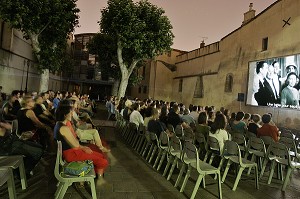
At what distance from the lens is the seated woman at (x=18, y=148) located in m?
4.21

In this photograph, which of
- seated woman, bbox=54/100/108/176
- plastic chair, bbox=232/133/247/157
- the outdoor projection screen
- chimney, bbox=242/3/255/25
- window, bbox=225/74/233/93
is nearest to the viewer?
seated woman, bbox=54/100/108/176

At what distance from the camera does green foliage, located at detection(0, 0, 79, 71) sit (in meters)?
12.9

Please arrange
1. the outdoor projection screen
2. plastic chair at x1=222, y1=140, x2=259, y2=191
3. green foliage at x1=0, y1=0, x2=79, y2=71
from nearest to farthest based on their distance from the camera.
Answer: plastic chair at x1=222, y1=140, x2=259, y2=191
the outdoor projection screen
green foliage at x1=0, y1=0, x2=79, y2=71

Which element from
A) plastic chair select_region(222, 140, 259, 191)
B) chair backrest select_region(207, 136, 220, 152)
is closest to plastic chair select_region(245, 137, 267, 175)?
plastic chair select_region(222, 140, 259, 191)

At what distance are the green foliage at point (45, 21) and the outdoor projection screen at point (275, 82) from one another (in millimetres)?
12044

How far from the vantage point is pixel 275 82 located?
13109mm

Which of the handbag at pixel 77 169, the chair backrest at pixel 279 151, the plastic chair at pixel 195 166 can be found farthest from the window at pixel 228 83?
the handbag at pixel 77 169

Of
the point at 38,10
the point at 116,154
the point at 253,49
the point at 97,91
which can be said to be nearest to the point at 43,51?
the point at 38,10

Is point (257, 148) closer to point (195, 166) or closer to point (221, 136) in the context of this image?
point (221, 136)

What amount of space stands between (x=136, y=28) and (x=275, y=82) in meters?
9.72

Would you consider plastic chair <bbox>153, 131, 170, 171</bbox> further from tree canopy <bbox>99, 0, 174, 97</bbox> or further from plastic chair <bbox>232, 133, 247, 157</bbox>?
tree canopy <bbox>99, 0, 174, 97</bbox>

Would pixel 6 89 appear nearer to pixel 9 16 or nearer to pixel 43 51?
pixel 43 51

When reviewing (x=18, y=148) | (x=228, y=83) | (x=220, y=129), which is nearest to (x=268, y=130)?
(x=220, y=129)

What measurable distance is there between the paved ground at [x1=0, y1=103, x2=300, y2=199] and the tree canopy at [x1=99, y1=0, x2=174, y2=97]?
13053 mm
